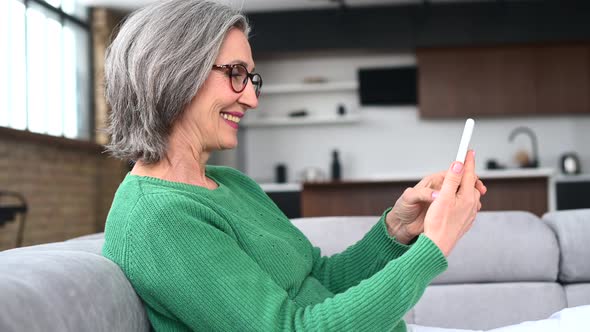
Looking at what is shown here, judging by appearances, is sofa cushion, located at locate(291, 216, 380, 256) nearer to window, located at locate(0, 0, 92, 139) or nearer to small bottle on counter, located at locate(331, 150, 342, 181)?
window, located at locate(0, 0, 92, 139)

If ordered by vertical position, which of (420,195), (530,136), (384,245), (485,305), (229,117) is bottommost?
(485,305)

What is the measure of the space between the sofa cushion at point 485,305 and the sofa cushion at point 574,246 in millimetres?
61

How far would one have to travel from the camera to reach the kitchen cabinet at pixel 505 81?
300 inches

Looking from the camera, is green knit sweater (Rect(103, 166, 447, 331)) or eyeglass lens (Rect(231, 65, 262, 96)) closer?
green knit sweater (Rect(103, 166, 447, 331))

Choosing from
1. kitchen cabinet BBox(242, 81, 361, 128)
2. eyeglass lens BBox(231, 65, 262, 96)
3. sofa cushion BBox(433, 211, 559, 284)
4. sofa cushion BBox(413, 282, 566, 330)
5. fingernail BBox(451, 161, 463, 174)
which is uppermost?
kitchen cabinet BBox(242, 81, 361, 128)

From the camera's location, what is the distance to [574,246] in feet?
6.33

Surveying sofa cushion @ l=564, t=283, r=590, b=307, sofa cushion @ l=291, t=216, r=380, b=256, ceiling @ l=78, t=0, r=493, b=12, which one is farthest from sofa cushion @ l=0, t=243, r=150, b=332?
ceiling @ l=78, t=0, r=493, b=12

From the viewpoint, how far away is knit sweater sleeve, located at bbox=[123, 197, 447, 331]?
993 mm

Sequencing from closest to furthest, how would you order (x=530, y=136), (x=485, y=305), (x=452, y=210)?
(x=452, y=210) < (x=485, y=305) < (x=530, y=136)

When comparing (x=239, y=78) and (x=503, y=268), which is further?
(x=503, y=268)

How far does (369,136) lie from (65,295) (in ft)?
24.3

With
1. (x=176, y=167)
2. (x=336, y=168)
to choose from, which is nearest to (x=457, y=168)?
(x=176, y=167)

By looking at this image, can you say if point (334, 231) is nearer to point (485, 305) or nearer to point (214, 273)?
point (485, 305)

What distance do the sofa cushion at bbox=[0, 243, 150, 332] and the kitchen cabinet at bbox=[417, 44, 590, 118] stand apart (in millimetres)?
6958
